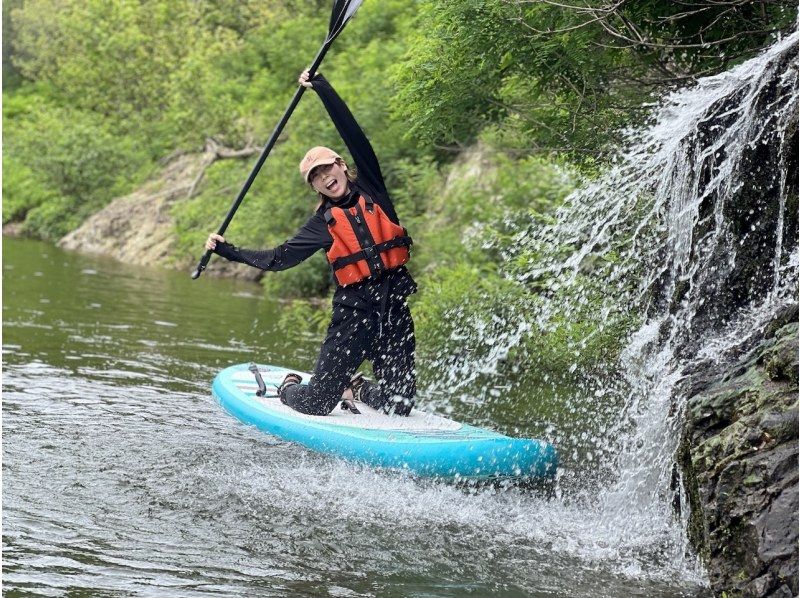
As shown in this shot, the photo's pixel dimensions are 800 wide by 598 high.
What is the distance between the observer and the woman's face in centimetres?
591

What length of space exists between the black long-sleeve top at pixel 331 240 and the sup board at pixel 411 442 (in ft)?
2.44

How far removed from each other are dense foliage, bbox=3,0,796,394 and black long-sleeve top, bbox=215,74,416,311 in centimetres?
92

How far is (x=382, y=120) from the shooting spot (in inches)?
626

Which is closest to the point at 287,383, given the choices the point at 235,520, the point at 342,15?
the point at 235,520

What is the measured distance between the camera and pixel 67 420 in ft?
21.3

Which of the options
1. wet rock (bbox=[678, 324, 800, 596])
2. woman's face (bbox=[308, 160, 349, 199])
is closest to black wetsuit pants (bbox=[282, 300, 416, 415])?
woman's face (bbox=[308, 160, 349, 199])

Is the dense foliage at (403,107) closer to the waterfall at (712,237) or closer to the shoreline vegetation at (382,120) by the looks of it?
the shoreline vegetation at (382,120)

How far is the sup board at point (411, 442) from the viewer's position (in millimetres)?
5559

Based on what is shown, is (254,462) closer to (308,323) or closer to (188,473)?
(188,473)

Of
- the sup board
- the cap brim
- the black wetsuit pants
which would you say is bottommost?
the sup board

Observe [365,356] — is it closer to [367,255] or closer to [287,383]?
[367,255]

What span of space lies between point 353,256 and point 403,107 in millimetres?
2037

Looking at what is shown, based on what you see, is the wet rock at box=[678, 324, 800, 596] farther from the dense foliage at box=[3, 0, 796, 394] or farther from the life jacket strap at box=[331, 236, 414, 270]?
the life jacket strap at box=[331, 236, 414, 270]

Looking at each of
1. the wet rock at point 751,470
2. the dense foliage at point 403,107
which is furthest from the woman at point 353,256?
the wet rock at point 751,470
